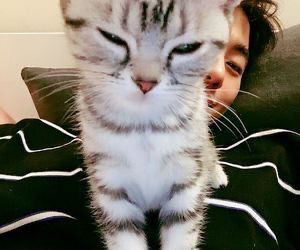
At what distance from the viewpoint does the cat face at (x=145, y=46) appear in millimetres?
601

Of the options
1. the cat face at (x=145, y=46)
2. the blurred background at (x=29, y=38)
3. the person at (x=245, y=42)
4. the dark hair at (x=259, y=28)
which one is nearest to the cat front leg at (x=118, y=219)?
the cat face at (x=145, y=46)

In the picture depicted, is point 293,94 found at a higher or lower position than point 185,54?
lower

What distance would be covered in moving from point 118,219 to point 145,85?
0.77 ft

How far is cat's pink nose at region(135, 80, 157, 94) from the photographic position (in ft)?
1.97

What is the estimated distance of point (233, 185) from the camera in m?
0.85

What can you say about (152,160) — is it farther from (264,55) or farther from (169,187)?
(264,55)

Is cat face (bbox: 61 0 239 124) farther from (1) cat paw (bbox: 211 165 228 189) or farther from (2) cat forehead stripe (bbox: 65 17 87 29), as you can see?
(1) cat paw (bbox: 211 165 228 189)

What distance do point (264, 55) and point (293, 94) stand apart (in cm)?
17

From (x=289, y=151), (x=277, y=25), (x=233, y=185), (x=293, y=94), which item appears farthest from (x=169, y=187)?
(x=277, y=25)

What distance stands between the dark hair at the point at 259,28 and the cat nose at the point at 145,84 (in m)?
0.66

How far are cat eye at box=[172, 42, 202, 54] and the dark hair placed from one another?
0.59m

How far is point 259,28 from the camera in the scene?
1230 mm

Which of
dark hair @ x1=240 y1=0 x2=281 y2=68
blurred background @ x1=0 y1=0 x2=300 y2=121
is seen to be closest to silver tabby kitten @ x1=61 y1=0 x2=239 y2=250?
dark hair @ x1=240 y1=0 x2=281 y2=68

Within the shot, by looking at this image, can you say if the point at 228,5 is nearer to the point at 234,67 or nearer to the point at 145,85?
the point at 145,85
